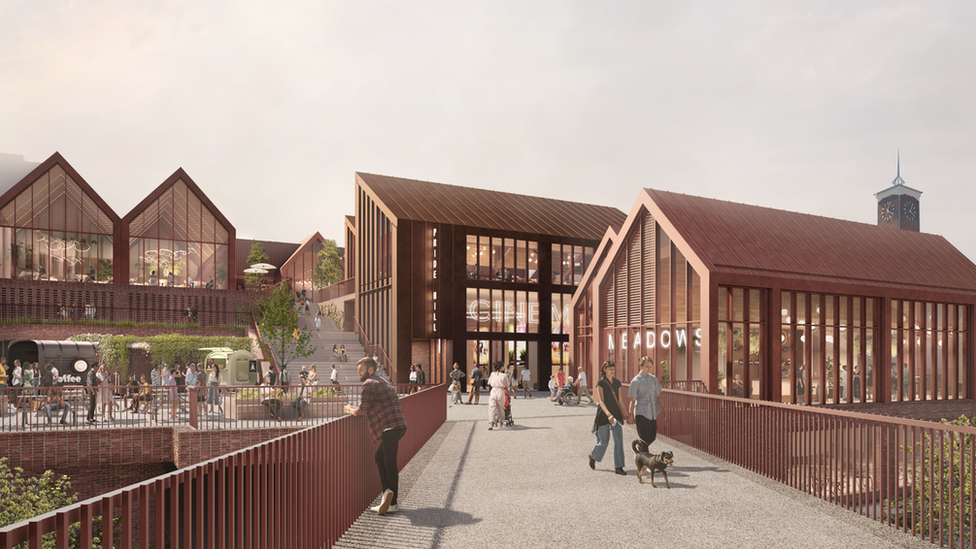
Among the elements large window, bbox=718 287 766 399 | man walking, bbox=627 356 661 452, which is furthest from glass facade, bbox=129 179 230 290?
man walking, bbox=627 356 661 452

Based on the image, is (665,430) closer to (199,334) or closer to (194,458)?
(194,458)

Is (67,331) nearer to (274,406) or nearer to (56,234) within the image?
(56,234)

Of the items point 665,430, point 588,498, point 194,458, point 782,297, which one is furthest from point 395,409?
point 782,297

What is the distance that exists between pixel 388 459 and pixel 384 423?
0.41m

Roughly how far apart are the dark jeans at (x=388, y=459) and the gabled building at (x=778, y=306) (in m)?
14.9

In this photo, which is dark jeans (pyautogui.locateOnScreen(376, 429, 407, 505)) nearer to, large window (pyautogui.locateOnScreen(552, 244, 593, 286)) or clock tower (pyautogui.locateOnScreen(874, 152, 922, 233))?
large window (pyautogui.locateOnScreen(552, 244, 593, 286))

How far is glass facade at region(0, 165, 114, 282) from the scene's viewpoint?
39.1m

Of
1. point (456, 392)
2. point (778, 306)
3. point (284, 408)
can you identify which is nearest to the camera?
point (284, 408)

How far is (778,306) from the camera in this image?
22453mm

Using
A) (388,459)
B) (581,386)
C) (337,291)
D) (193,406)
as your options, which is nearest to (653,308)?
(581,386)

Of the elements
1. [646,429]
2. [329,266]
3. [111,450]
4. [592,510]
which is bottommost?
[111,450]

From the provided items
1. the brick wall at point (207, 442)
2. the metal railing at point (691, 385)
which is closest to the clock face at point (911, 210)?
the metal railing at point (691, 385)

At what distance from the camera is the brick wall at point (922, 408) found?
79.3 ft

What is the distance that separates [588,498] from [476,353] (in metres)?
28.8
